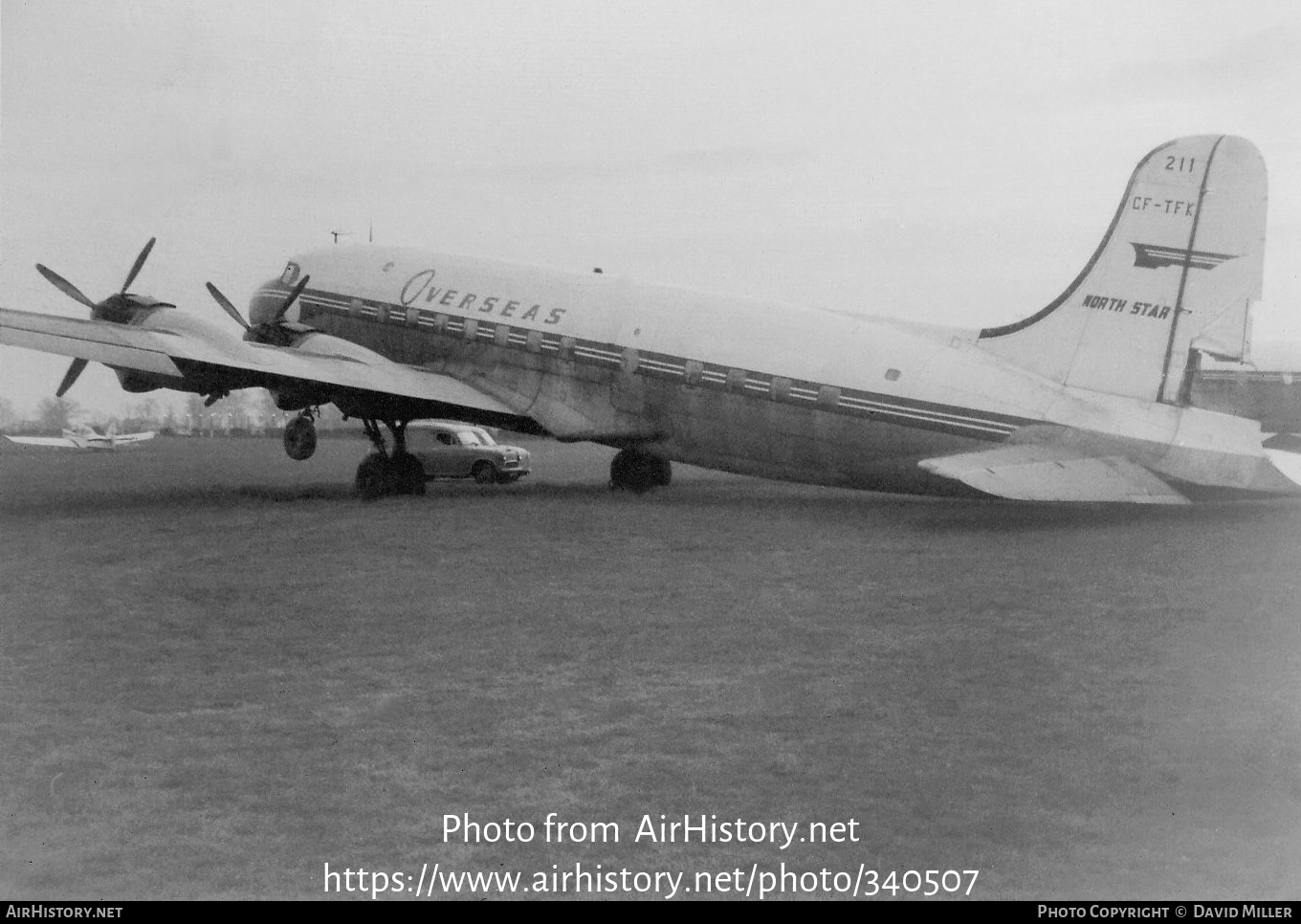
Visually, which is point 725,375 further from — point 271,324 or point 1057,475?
point 271,324

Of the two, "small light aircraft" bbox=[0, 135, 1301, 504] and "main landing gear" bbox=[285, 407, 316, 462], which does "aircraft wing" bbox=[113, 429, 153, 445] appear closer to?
"small light aircraft" bbox=[0, 135, 1301, 504]

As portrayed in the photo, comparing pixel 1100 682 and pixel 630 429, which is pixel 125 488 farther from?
pixel 1100 682

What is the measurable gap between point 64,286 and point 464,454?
26.8 ft

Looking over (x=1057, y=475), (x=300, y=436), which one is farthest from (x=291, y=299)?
(x=1057, y=475)

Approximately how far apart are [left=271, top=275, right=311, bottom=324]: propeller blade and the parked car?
15.0 feet

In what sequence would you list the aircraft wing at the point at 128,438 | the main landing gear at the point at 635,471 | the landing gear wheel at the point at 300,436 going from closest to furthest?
1. the landing gear wheel at the point at 300,436
2. the main landing gear at the point at 635,471
3. the aircraft wing at the point at 128,438

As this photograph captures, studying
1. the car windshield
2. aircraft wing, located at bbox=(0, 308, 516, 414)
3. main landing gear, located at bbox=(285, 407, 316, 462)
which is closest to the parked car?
the car windshield

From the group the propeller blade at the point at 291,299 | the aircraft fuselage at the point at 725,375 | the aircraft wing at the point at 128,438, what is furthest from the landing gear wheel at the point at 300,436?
the aircraft wing at the point at 128,438

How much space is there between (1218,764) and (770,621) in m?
3.76

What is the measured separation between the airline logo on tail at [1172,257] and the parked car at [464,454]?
44.5 feet

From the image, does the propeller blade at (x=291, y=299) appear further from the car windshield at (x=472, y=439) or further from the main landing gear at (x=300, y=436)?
the car windshield at (x=472, y=439)

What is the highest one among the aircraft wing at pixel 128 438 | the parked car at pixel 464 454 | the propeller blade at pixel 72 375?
the propeller blade at pixel 72 375

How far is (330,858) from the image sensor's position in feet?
15.8

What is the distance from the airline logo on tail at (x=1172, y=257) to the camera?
13.3 m
